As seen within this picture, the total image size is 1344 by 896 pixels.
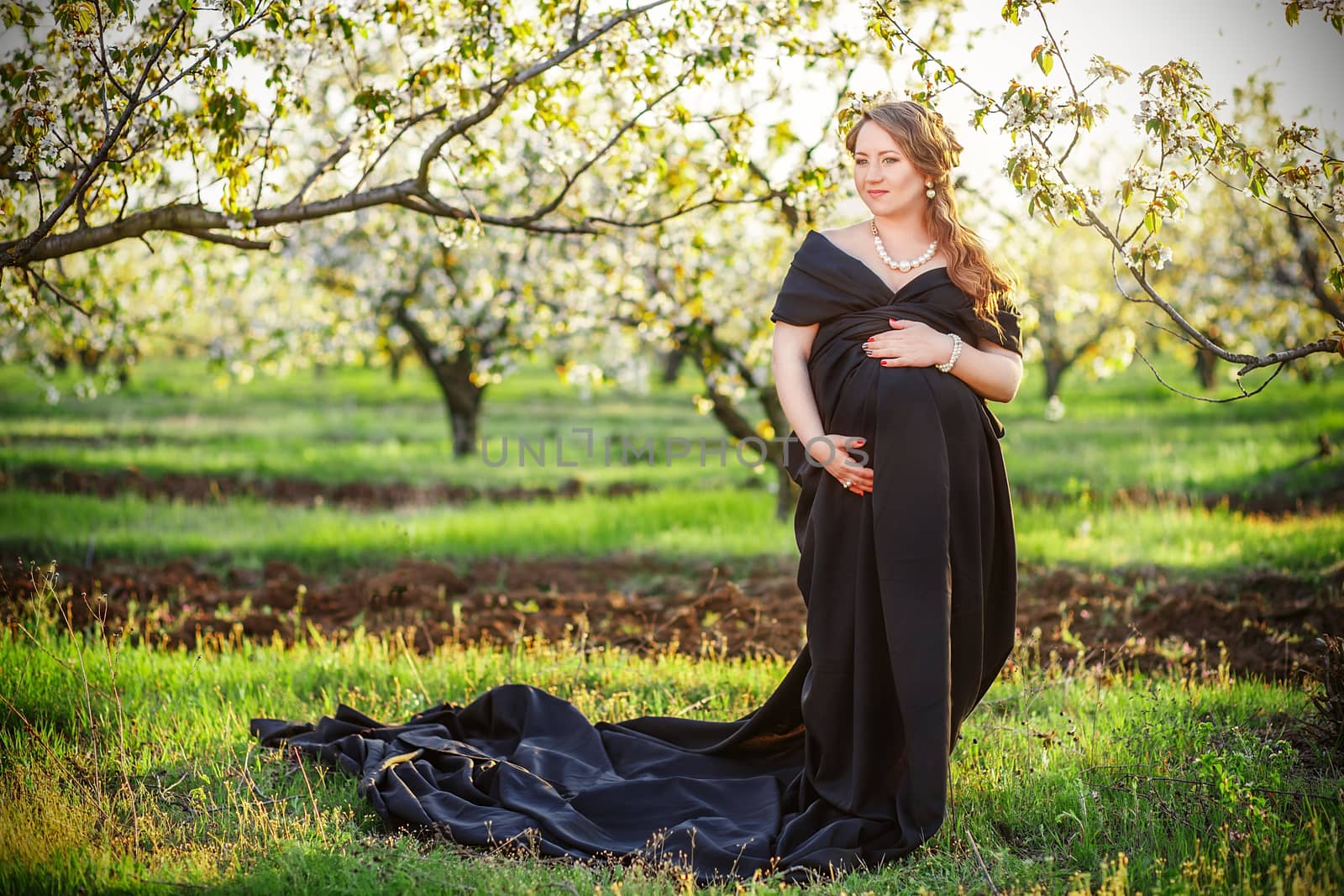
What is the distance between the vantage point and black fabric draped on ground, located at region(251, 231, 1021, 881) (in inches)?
148

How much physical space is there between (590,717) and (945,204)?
9.64 feet

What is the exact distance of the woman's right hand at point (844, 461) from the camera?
387 centimetres

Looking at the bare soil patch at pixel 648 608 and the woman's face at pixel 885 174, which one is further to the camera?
the bare soil patch at pixel 648 608

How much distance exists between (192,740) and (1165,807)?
399 centimetres

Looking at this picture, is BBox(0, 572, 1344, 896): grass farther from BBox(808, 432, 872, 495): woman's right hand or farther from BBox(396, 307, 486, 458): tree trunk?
BBox(396, 307, 486, 458): tree trunk

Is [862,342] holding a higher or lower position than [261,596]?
higher

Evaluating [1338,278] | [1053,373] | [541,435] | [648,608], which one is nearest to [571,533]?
[648,608]

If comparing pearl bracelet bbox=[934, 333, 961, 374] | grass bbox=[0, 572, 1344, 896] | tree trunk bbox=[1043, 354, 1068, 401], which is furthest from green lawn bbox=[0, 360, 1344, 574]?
pearl bracelet bbox=[934, 333, 961, 374]

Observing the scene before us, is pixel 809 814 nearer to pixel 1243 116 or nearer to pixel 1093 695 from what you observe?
pixel 1093 695

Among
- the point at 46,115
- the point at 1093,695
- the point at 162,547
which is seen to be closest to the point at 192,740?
the point at 46,115

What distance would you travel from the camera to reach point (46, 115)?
407 centimetres

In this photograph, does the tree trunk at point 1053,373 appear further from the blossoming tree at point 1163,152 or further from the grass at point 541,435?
the blossoming tree at point 1163,152

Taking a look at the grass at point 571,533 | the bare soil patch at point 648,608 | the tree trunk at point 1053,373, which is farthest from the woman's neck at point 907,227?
the tree trunk at point 1053,373

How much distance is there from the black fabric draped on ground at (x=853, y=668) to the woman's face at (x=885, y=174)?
0.84 ft
